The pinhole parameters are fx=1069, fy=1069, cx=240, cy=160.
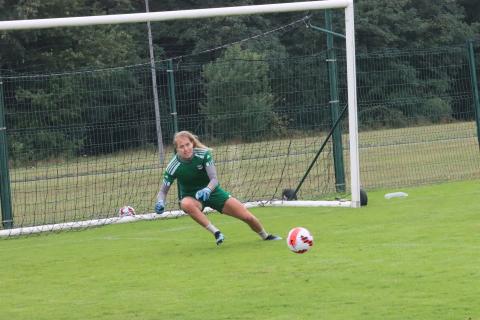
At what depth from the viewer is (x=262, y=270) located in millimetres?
10789

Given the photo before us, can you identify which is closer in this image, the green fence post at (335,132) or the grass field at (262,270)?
the grass field at (262,270)

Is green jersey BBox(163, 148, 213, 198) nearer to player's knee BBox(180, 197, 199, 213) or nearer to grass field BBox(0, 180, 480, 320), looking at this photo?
player's knee BBox(180, 197, 199, 213)

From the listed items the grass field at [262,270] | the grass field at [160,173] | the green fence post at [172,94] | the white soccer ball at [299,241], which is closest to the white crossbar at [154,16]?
the green fence post at [172,94]

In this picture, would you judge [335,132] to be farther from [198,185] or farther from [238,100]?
[198,185]

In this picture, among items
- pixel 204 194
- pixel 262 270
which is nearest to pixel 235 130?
pixel 204 194

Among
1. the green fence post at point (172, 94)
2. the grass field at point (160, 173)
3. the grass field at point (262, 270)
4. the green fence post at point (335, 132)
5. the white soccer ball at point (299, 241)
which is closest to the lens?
the grass field at point (262, 270)

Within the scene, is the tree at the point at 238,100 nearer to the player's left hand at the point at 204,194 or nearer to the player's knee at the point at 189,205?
the player's knee at the point at 189,205

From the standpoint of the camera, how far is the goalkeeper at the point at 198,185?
1304 centimetres

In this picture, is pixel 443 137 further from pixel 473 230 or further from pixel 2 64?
pixel 2 64

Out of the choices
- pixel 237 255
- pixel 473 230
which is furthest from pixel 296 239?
pixel 473 230

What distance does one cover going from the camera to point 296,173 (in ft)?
72.6

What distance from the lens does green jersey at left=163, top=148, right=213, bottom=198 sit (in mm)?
13117

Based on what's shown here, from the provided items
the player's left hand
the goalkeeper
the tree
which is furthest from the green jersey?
the tree

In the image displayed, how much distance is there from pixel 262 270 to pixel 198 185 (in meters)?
2.74
